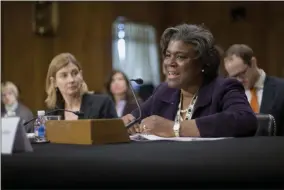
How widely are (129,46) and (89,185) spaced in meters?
6.99

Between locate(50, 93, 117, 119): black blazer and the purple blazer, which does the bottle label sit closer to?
the purple blazer

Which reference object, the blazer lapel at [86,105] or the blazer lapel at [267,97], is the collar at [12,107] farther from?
the blazer lapel at [267,97]

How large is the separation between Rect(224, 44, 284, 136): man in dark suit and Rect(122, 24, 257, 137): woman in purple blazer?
3.94ft

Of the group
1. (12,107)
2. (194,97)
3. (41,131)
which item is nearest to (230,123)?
(194,97)

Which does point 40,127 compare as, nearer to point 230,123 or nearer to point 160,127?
point 160,127

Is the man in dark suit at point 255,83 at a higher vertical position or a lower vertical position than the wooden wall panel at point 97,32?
lower


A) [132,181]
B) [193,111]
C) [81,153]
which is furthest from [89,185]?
[193,111]

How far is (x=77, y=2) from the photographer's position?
7.41 m

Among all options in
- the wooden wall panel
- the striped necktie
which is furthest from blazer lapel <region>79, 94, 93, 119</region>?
the wooden wall panel

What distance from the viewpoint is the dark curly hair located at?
7.29 ft

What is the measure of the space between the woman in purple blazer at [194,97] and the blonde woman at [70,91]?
0.80 metres

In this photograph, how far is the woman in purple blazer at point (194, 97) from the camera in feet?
6.60

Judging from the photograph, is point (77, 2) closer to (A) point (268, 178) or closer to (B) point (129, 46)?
(B) point (129, 46)

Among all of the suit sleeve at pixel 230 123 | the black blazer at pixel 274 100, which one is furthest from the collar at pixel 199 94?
the black blazer at pixel 274 100
